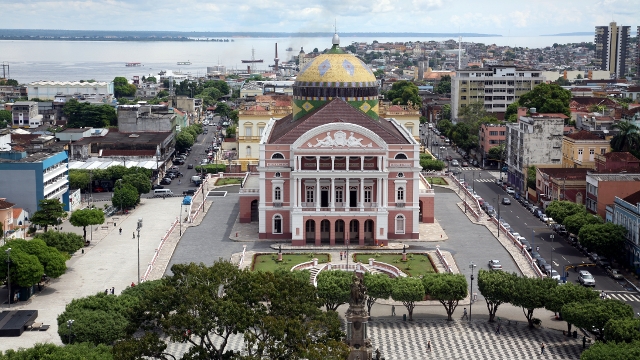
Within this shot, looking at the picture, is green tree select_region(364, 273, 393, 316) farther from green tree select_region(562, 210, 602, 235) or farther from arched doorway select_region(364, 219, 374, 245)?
green tree select_region(562, 210, 602, 235)

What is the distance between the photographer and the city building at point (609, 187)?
7456 centimetres

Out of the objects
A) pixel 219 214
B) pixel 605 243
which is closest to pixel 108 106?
pixel 219 214

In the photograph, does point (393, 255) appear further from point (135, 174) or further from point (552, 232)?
point (135, 174)

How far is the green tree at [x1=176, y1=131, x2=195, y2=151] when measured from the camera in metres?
126

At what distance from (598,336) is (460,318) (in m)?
9.12

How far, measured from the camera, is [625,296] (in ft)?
192

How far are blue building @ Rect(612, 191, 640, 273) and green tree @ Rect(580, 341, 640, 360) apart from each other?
2241cm

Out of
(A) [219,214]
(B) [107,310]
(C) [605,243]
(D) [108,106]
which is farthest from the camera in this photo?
(D) [108,106]

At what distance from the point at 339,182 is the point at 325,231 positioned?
13.9 ft

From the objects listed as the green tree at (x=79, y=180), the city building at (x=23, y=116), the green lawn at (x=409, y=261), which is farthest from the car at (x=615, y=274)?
the city building at (x=23, y=116)

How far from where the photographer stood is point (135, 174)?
310ft

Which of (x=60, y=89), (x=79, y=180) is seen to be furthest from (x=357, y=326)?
(x=60, y=89)

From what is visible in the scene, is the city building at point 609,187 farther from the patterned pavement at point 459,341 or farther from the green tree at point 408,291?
the green tree at point 408,291

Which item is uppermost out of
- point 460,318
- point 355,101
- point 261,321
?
point 355,101
